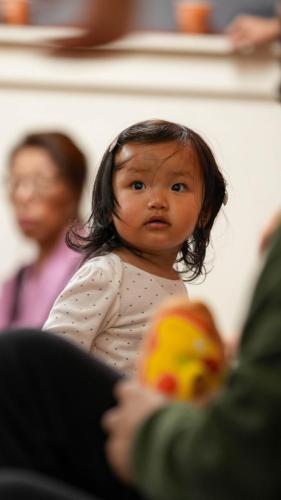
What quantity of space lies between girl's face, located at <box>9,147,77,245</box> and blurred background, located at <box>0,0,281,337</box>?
123 mm

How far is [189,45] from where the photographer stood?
3.35 metres

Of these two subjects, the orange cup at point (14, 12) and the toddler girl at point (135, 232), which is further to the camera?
the orange cup at point (14, 12)

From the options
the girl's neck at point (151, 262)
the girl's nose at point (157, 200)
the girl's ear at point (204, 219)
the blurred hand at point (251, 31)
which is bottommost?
the girl's neck at point (151, 262)

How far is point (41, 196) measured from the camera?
3.14 meters

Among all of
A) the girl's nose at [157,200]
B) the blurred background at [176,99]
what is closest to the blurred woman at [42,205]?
the blurred background at [176,99]

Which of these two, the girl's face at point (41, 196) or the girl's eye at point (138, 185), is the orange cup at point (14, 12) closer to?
the girl's face at point (41, 196)

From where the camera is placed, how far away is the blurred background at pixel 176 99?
3346 millimetres

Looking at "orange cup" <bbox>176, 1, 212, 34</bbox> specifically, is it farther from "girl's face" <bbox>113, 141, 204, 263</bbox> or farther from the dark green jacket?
the dark green jacket

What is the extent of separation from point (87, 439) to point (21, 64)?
247 centimetres

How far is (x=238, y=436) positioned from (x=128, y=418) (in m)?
0.12

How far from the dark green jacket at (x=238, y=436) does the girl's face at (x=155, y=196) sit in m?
0.69

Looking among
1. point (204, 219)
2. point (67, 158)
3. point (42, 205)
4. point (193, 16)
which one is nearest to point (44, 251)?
point (42, 205)

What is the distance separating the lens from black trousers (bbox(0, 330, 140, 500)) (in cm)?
116

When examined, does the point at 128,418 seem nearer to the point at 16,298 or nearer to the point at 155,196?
the point at 155,196
